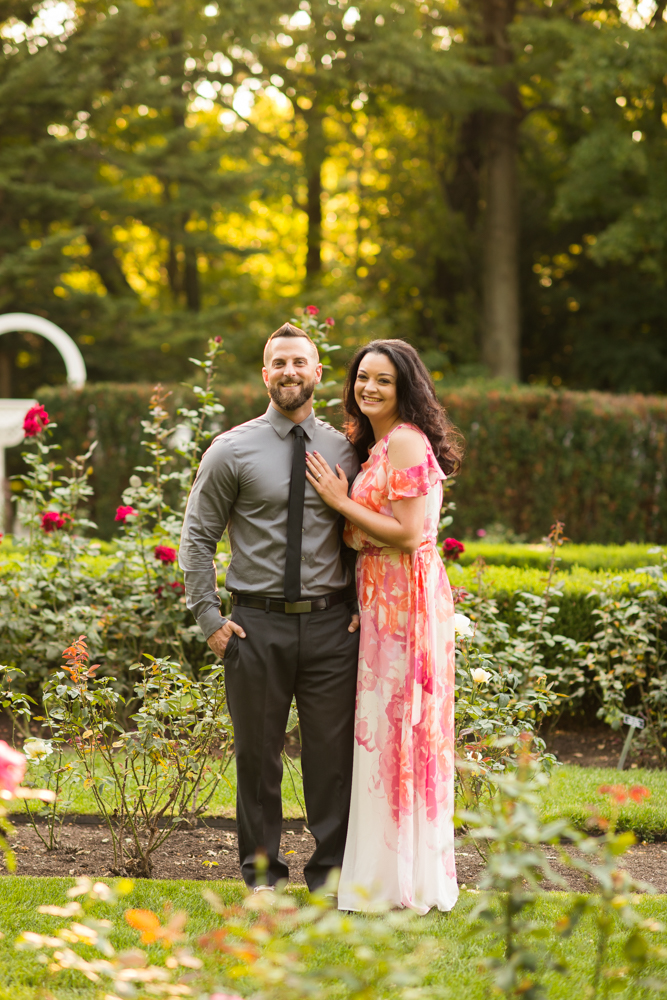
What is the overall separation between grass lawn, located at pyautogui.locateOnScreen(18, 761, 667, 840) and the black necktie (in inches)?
47.2

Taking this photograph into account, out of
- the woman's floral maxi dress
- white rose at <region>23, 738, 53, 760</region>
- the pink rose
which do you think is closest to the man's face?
the woman's floral maxi dress

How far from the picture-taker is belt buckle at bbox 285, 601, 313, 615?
2.96 m

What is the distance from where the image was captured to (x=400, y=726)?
118 inches

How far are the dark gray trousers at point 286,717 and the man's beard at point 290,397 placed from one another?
2.30ft

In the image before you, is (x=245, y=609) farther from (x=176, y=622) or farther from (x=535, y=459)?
(x=535, y=459)

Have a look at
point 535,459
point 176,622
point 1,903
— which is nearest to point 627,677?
point 176,622

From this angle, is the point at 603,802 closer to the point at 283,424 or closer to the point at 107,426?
the point at 283,424

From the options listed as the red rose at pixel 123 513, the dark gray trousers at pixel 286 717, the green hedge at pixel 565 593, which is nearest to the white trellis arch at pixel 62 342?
the red rose at pixel 123 513

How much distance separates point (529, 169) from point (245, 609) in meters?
16.8

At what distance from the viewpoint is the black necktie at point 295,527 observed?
2.95 meters

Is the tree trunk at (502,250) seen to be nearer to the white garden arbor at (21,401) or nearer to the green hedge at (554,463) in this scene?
the green hedge at (554,463)

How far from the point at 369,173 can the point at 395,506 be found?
1760cm

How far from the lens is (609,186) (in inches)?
565

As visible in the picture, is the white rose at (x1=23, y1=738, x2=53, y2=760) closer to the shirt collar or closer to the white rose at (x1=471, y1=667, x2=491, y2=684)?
the shirt collar
